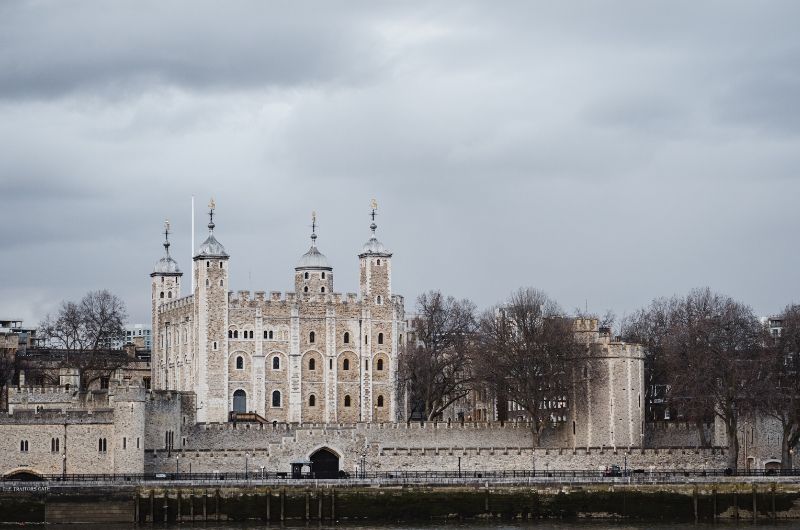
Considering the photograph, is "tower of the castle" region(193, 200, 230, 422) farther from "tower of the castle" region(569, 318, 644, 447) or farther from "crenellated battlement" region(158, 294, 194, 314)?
"tower of the castle" region(569, 318, 644, 447)

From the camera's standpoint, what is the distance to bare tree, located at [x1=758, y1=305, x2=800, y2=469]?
3740 inches

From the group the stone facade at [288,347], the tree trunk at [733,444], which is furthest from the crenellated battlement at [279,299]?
the tree trunk at [733,444]

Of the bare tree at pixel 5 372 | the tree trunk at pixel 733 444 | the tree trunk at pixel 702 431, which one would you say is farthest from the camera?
the bare tree at pixel 5 372

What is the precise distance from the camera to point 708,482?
86.2 m

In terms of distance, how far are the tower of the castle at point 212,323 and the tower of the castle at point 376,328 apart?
27.2ft

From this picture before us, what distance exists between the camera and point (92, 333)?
405 ft

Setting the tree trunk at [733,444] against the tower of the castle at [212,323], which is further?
the tower of the castle at [212,323]

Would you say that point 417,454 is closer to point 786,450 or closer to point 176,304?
point 786,450

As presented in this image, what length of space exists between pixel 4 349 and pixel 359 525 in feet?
172

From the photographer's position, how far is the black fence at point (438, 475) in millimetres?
87375

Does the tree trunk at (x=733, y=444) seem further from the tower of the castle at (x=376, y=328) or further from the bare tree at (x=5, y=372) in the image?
the bare tree at (x=5, y=372)

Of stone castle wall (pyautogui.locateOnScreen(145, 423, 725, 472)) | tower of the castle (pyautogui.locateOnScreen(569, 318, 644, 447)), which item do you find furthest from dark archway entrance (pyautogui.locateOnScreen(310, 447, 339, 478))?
tower of the castle (pyautogui.locateOnScreen(569, 318, 644, 447))

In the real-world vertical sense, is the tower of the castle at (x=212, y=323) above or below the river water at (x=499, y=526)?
above

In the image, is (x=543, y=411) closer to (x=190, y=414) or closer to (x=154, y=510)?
(x=190, y=414)
